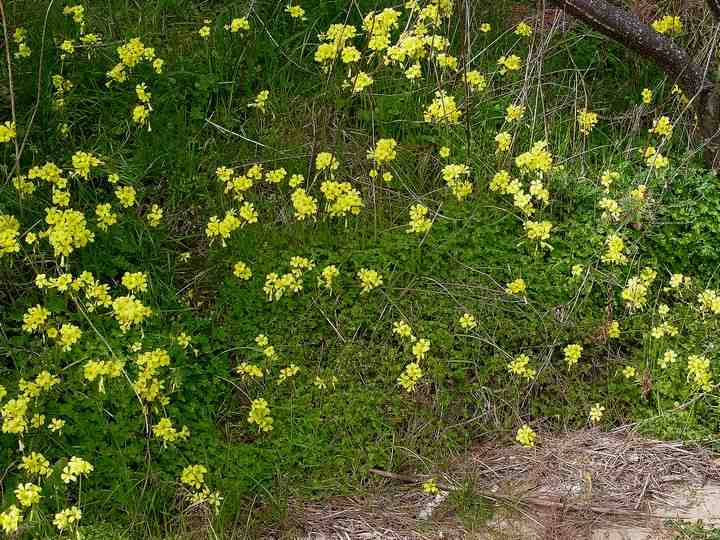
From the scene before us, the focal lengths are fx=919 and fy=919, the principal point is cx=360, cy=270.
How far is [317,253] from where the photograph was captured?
428 centimetres

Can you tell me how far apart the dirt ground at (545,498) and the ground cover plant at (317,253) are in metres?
0.09

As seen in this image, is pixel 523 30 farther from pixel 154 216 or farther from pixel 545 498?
pixel 545 498

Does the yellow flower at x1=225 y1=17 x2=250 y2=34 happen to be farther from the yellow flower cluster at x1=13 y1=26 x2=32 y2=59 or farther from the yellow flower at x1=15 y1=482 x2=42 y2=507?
the yellow flower at x1=15 y1=482 x2=42 y2=507

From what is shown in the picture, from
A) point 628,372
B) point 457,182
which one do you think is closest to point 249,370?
point 457,182

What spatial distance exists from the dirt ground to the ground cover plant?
0.09 meters

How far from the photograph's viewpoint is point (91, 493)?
3438 millimetres

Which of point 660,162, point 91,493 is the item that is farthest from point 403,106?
point 91,493

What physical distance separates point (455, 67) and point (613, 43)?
3.57 ft

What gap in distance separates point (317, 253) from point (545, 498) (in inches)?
59.1

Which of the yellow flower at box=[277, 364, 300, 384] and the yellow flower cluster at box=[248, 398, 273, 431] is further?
the yellow flower at box=[277, 364, 300, 384]

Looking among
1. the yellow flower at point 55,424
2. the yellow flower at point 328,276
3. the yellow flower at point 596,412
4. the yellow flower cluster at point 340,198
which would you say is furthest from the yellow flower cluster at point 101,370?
the yellow flower at point 596,412

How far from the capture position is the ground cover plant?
362 cm

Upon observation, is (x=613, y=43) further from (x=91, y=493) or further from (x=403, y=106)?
(x=91, y=493)

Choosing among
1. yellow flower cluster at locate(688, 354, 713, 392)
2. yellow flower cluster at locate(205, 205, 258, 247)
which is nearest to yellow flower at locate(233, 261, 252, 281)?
yellow flower cluster at locate(205, 205, 258, 247)
